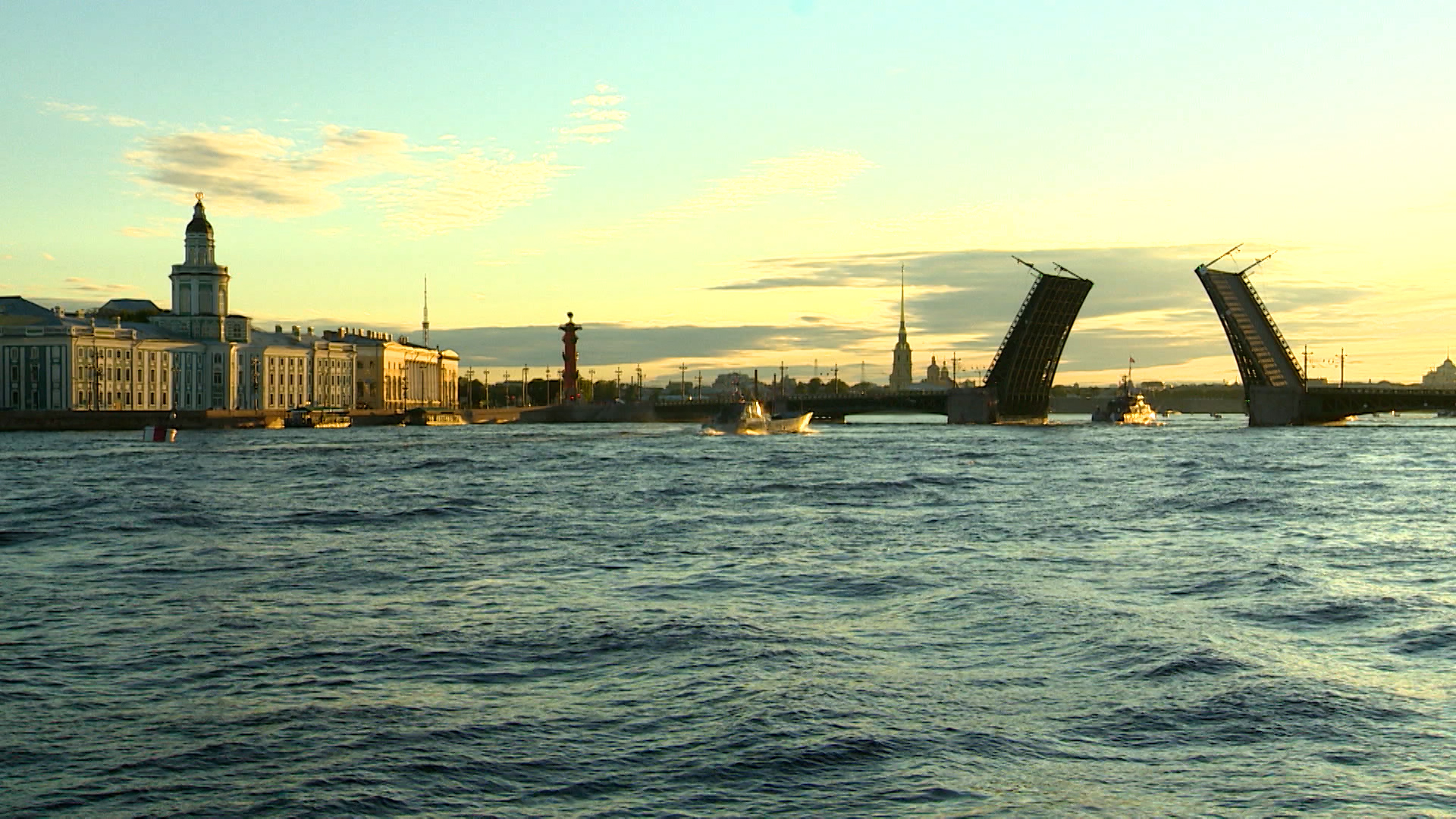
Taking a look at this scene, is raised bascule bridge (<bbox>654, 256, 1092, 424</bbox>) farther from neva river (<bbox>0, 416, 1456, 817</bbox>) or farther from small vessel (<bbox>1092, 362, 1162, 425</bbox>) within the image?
neva river (<bbox>0, 416, 1456, 817</bbox>)

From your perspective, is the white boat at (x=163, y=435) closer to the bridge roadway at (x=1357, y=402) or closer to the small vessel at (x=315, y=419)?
the small vessel at (x=315, y=419)

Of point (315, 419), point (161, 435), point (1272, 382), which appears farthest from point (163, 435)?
point (1272, 382)

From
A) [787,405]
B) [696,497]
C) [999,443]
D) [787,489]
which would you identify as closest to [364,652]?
[696,497]

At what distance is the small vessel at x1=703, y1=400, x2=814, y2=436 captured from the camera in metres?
61.8

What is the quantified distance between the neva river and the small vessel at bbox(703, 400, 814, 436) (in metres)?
42.9

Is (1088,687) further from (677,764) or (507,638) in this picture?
(507,638)

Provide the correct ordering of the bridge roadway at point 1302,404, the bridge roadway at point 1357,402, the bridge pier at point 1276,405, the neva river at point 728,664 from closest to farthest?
the neva river at point 728,664 → the bridge pier at point 1276,405 → the bridge roadway at point 1357,402 → the bridge roadway at point 1302,404

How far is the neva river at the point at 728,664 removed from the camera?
5555mm

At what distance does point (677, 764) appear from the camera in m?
5.82

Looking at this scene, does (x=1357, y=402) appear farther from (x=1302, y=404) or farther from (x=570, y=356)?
(x=570, y=356)

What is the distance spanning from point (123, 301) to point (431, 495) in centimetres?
7578

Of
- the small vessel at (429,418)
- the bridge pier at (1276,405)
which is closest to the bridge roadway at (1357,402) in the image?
the bridge pier at (1276,405)

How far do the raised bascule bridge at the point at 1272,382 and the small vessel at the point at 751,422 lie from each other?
1908 cm

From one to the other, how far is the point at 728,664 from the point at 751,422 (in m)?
54.1
